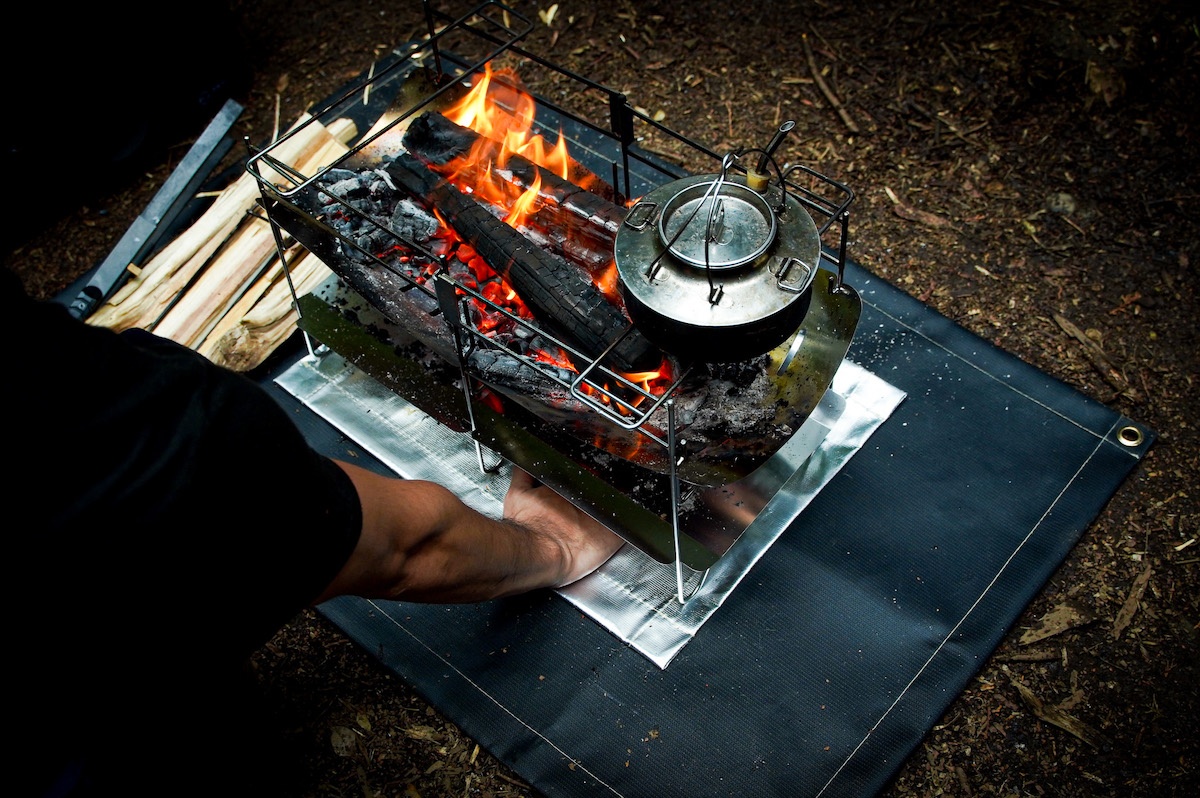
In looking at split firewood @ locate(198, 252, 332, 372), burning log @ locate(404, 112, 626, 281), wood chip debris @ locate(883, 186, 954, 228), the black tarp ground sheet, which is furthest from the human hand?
wood chip debris @ locate(883, 186, 954, 228)

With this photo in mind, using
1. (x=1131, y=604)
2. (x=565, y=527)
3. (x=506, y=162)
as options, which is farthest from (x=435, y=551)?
(x=1131, y=604)

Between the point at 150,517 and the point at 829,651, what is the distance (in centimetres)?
208

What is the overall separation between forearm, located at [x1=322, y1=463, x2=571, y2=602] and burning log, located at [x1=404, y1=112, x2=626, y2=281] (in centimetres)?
94

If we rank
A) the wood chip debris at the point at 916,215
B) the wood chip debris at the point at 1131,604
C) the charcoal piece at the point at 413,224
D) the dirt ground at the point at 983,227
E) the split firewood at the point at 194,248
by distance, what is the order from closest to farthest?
the dirt ground at the point at 983,227, the wood chip debris at the point at 1131,604, the charcoal piece at the point at 413,224, the split firewood at the point at 194,248, the wood chip debris at the point at 916,215

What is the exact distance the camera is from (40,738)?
66.4 inches

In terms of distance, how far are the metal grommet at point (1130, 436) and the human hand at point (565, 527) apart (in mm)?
1866

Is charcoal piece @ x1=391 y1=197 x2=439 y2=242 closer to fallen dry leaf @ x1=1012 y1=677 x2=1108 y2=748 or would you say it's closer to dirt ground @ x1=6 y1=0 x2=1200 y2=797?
→ dirt ground @ x1=6 y1=0 x2=1200 y2=797

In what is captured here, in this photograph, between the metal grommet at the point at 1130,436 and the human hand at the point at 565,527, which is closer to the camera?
the human hand at the point at 565,527

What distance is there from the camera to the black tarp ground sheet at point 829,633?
2586mm

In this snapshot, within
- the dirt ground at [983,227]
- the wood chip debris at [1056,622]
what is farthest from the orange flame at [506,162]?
the wood chip debris at [1056,622]

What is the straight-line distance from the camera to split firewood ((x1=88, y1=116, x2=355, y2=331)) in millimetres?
3705

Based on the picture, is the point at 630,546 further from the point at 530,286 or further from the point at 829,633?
the point at 530,286

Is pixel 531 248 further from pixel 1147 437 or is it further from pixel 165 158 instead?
pixel 165 158

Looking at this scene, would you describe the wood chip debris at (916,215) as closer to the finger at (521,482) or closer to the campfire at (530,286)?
the campfire at (530,286)
